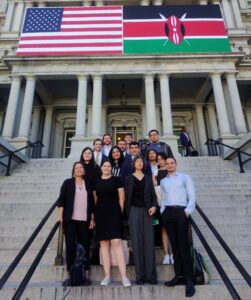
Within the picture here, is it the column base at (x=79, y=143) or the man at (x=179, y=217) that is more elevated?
the column base at (x=79, y=143)

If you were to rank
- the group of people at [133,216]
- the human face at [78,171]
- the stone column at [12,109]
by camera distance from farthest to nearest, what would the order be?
the stone column at [12,109] < the human face at [78,171] < the group of people at [133,216]

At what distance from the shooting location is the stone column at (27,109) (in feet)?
42.9

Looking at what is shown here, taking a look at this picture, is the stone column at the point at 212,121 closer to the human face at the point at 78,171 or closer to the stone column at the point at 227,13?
the stone column at the point at 227,13

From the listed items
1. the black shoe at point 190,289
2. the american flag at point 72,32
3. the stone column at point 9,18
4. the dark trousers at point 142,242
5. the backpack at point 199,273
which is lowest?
the black shoe at point 190,289

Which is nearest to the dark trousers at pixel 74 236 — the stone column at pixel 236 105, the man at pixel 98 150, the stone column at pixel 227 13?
the man at pixel 98 150

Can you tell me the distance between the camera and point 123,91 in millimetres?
16906

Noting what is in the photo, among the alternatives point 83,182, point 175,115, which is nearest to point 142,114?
point 175,115

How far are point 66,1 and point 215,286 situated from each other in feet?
77.3

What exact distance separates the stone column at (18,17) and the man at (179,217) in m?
21.1

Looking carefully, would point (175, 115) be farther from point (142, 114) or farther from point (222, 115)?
point (222, 115)

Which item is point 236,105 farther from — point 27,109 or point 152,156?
point 27,109

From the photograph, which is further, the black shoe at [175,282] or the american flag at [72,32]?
the american flag at [72,32]

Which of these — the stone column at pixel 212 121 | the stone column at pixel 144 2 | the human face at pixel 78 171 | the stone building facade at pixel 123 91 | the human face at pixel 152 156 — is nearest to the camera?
the human face at pixel 78 171

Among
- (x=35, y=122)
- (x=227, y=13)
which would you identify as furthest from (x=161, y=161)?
(x=227, y=13)
